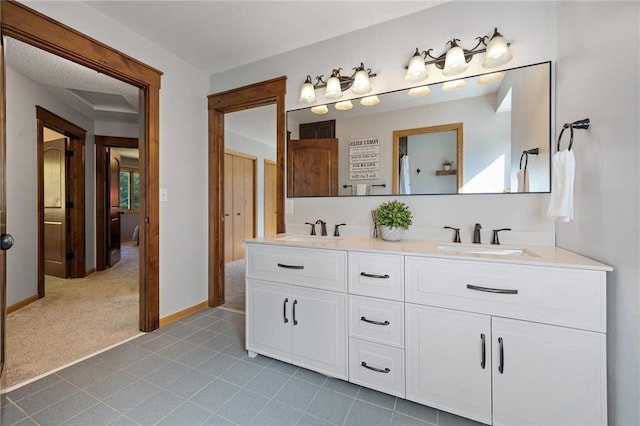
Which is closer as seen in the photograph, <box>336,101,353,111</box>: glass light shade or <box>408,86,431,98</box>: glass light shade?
<box>408,86,431,98</box>: glass light shade

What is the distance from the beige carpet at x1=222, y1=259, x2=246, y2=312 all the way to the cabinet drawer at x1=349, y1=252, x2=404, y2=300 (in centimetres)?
169

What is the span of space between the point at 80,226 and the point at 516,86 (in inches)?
203

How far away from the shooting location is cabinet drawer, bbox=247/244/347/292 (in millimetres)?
1537

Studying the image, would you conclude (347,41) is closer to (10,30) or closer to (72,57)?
(72,57)

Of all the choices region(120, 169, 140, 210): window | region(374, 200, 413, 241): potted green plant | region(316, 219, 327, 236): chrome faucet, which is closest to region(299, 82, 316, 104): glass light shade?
region(316, 219, 327, 236): chrome faucet

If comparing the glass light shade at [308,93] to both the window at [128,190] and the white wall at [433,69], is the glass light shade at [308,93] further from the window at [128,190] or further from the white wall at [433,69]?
the window at [128,190]

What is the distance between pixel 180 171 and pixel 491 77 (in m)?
2.56

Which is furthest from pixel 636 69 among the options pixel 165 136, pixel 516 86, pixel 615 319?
pixel 165 136

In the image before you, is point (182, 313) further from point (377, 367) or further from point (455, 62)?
point (455, 62)

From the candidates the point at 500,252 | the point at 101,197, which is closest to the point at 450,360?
the point at 500,252

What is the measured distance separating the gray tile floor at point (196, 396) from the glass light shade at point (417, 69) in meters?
1.98

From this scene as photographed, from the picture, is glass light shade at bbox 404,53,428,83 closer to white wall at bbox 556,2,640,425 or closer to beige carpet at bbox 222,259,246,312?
white wall at bbox 556,2,640,425

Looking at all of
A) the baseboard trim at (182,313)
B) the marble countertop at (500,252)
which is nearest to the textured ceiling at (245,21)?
the marble countertop at (500,252)

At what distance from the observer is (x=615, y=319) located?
1030mm
